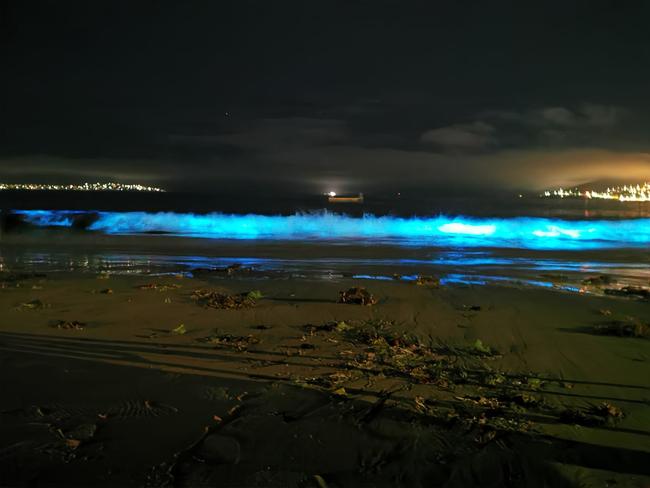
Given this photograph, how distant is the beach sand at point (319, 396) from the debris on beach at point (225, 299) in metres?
0.25

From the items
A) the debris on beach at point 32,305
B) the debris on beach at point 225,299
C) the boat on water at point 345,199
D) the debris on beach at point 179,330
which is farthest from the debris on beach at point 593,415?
the boat on water at point 345,199

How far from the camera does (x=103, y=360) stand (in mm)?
5016

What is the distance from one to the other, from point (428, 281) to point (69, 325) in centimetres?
671

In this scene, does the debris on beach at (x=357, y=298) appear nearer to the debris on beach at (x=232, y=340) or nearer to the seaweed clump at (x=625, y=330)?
the debris on beach at (x=232, y=340)

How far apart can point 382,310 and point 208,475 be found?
4.63m

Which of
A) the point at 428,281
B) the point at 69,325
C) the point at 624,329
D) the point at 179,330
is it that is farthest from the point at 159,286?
the point at 624,329

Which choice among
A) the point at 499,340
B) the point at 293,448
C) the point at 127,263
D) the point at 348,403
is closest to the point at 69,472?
the point at 293,448

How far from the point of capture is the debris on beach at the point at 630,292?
8918 millimetres

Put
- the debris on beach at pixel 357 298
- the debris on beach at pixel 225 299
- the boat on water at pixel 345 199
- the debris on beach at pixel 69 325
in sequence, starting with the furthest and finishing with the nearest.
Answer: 1. the boat on water at pixel 345 199
2. the debris on beach at pixel 357 298
3. the debris on beach at pixel 225 299
4. the debris on beach at pixel 69 325

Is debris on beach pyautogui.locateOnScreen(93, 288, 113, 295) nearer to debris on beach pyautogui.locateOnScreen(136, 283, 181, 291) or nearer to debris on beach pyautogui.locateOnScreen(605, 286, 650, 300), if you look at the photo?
debris on beach pyautogui.locateOnScreen(136, 283, 181, 291)

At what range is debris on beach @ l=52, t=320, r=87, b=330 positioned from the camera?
6191mm

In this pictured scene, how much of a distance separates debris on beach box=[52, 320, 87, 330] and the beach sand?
0.07 feet

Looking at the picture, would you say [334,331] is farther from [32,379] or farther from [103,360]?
[32,379]

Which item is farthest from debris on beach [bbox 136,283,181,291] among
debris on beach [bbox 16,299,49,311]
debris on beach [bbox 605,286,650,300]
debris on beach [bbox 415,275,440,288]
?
debris on beach [bbox 605,286,650,300]
